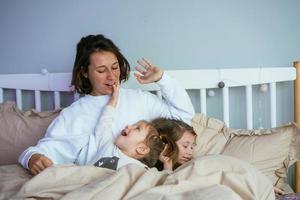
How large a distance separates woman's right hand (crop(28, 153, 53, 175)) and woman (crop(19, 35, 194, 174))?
6 cm

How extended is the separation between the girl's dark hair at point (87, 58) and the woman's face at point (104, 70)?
0.02 meters

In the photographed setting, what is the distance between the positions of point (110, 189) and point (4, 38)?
117 cm

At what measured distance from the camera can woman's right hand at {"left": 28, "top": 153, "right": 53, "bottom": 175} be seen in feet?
3.53

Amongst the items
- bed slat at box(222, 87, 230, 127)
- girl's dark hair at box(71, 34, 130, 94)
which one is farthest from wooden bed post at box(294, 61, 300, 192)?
girl's dark hair at box(71, 34, 130, 94)

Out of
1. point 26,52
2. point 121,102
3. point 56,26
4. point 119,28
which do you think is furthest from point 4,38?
point 121,102

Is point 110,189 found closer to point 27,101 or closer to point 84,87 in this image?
point 84,87

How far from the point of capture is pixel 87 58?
130 centimetres

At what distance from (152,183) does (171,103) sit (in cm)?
49

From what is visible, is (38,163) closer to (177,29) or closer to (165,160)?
(165,160)

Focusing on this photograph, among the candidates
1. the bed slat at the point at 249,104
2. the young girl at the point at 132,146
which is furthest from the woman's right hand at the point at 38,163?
the bed slat at the point at 249,104

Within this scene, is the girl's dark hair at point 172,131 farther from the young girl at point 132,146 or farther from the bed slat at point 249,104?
the bed slat at point 249,104

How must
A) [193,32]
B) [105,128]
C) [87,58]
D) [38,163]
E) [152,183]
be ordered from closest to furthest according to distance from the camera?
[152,183]
[38,163]
[105,128]
[87,58]
[193,32]

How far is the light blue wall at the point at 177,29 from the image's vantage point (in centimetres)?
144

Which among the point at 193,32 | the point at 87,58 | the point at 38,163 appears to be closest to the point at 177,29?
the point at 193,32
